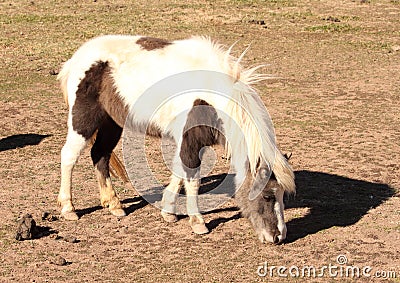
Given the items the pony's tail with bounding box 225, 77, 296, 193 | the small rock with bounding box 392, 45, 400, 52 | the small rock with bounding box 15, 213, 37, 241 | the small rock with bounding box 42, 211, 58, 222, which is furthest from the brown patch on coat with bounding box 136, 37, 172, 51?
the small rock with bounding box 392, 45, 400, 52

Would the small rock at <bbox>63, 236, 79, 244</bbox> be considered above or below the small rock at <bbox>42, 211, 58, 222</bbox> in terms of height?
above

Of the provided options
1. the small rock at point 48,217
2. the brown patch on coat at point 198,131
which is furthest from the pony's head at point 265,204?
the small rock at point 48,217

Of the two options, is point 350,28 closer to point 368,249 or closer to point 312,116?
point 312,116

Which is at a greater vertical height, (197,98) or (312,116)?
(197,98)

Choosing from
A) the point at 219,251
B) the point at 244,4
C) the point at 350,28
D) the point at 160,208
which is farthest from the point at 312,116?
the point at 244,4

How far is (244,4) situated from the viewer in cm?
2184

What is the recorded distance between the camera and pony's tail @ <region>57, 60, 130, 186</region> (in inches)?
342

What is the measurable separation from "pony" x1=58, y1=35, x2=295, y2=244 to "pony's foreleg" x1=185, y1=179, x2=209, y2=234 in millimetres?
11

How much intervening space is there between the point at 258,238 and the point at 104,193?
202 cm

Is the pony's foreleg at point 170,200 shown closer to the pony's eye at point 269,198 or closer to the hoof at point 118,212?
the hoof at point 118,212

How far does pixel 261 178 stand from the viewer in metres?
7.54

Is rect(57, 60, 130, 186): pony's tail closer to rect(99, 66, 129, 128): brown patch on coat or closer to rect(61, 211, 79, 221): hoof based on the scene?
rect(99, 66, 129, 128): brown patch on coat
